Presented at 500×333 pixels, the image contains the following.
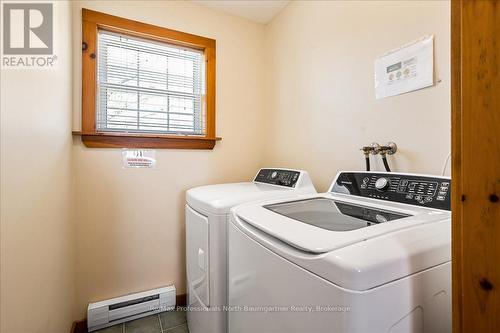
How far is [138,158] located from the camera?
1673 millimetres

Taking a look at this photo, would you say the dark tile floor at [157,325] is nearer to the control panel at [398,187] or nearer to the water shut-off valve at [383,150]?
the control panel at [398,187]

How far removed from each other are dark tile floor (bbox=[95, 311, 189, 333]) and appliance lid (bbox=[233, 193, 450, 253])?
1.22 metres

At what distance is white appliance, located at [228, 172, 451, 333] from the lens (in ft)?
1.57

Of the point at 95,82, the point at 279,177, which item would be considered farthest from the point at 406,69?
the point at 95,82

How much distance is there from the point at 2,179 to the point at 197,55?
1565 millimetres

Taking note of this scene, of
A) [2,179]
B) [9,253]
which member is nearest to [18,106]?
[2,179]

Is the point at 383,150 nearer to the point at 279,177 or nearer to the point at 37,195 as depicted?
the point at 279,177

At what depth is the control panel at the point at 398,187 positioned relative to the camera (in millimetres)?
834

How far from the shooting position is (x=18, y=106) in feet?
2.61

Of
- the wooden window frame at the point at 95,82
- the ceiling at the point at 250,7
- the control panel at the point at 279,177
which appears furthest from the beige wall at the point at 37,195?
the control panel at the point at 279,177

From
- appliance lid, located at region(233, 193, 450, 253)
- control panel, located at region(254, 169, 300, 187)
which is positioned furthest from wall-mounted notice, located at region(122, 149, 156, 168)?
appliance lid, located at region(233, 193, 450, 253)

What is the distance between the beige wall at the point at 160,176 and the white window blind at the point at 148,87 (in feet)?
0.49

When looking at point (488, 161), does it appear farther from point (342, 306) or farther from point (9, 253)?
point (9, 253)

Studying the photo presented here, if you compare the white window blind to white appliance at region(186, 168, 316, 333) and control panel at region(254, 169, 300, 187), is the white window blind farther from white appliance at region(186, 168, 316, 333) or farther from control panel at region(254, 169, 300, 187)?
white appliance at region(186, 168, 316, 333)
